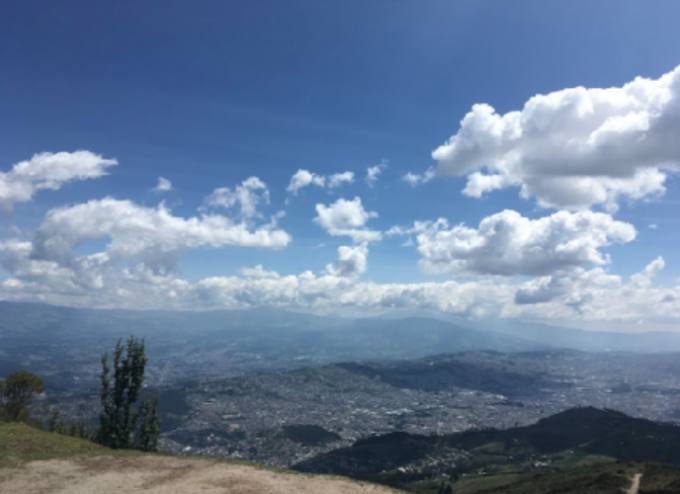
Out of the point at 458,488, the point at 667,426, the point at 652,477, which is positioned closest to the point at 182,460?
the point at 652,477

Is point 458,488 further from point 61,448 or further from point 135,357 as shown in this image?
point 61,448

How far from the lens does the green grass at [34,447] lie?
30.9 m

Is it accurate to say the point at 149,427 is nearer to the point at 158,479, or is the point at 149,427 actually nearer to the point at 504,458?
the point at 158,479

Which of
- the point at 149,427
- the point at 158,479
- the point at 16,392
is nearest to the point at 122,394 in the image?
the point at 149,427

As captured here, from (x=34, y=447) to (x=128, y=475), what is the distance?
9.52 metres

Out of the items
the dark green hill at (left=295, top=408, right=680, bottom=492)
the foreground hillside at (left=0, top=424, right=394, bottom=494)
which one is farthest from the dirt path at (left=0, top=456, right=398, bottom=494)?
the dark green hill at (left=295, top=408, right=680, bottom=492)

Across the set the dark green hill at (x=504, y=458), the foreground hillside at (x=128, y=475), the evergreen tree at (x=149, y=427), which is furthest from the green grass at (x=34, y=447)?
the dark green hill at (x=504, y=458)

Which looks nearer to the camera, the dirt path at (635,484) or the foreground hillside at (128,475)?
the foreground hillside at (128,475)

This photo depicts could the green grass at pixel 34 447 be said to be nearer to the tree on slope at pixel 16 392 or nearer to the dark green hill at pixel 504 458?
the tree on slope at pixel 16 392

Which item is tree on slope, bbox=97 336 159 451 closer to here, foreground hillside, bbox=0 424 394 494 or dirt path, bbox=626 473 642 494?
foreground hillside, bbox=0 424 394 494

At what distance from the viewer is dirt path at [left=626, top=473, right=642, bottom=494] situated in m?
40.4

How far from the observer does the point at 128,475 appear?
2886 centimetres

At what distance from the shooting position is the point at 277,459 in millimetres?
199500

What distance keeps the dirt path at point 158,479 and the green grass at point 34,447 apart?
141cm
